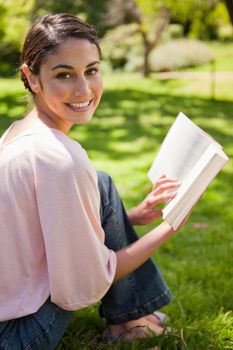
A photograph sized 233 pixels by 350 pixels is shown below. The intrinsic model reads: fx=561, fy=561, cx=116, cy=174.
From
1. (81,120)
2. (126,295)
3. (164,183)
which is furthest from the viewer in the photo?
(126,295)

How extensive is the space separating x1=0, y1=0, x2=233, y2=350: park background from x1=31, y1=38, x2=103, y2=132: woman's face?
29 cm

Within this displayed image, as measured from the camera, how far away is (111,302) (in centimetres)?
200

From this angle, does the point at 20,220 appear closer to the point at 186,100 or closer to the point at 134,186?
the point at 134,186

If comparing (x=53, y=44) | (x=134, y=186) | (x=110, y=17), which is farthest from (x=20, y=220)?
(x=110, y=17)

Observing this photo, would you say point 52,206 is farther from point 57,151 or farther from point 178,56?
point 178,56

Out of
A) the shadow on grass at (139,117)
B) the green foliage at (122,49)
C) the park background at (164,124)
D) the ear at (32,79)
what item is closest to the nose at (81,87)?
the ear at (32,79)

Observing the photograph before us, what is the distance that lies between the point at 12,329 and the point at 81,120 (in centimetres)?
63

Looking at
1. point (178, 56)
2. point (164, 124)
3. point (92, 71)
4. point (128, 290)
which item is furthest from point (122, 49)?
point (92, 71)

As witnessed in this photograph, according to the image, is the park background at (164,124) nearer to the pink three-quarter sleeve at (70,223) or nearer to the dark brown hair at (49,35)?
the dark brown hair at (49,35)

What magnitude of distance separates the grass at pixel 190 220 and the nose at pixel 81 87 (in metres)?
0.40

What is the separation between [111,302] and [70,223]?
2.02ft

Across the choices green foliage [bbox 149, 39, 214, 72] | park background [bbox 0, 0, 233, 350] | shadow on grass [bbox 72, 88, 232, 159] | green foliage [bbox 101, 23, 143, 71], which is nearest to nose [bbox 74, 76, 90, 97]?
park background [bbox 0, 0, 233, 350]

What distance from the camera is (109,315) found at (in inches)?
79.4

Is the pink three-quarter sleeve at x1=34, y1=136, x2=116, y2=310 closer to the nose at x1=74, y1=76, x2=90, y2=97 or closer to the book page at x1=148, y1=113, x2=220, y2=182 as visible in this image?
the nose at x1=74, y1=76, x2=90, y2=97
